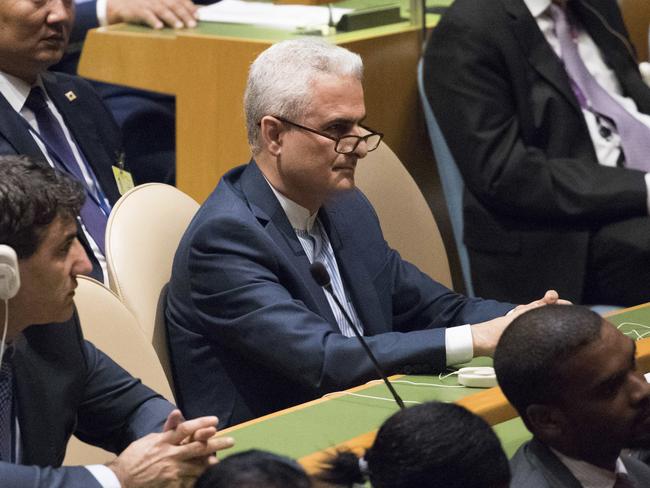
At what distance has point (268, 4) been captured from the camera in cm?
353

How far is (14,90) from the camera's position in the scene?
119 inches

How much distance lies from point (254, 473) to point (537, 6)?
2.30 metres

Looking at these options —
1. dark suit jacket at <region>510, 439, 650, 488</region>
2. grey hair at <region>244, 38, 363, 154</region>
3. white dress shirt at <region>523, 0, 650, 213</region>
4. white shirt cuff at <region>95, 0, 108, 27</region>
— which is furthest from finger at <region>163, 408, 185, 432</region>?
white shirt cuff at <region>95, 0, 108, 27</region>

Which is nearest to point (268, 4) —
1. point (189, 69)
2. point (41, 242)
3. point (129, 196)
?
point (189, 69)

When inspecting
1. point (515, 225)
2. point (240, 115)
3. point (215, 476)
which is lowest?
point (515, 225)

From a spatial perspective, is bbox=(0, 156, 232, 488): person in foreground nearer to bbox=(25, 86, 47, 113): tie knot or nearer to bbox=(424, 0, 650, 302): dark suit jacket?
bbox=(25, 86, 47, 113): tie knot

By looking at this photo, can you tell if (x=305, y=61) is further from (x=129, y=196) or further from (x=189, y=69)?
(x=189, y=69)

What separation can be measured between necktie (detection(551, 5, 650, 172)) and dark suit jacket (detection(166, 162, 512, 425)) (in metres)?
0.84

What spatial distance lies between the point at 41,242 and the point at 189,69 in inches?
62.7

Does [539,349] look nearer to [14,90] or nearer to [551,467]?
[551,467]

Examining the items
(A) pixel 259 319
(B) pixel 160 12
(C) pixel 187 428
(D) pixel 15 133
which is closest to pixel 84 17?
(B) pixel 160 12

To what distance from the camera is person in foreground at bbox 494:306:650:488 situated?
5.54 feet

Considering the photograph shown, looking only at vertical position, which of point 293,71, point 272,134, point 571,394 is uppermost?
point 293,71

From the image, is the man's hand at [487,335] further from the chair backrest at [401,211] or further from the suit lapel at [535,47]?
the suit lapel at [535,47]
